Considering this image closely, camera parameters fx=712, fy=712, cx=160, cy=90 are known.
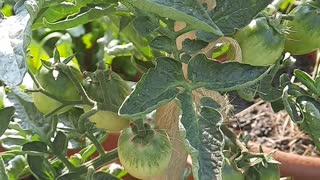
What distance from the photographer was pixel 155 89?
0.64 metres

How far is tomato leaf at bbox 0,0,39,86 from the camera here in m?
0.52

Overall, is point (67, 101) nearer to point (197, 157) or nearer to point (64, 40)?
point (197, 157)

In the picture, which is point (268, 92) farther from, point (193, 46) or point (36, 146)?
point (36, 146)

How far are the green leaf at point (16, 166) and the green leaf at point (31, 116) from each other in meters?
0.08

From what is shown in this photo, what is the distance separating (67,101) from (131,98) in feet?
0.78

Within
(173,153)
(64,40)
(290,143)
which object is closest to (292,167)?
(290,143)

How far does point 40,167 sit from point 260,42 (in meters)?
0.39

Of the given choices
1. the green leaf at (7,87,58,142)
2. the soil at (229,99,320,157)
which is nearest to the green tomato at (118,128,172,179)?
the green leaf at (7,87,58,142)

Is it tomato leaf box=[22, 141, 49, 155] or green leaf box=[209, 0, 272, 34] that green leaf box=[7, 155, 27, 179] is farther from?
green leaf box=[209, 0, 272, 34]

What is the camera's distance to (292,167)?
4.21 feet

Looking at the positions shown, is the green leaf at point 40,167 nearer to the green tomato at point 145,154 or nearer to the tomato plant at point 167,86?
the tomato plant at point 167,86

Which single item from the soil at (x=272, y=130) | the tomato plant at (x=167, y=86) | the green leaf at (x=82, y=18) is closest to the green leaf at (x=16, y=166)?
the tomato plant at (x=167, y=86)

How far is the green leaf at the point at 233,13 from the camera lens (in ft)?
2.13

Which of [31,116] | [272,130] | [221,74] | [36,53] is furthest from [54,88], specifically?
[272,130]
